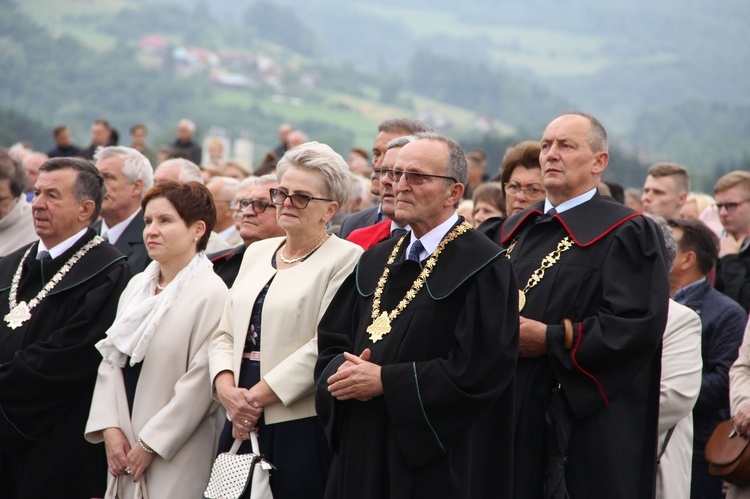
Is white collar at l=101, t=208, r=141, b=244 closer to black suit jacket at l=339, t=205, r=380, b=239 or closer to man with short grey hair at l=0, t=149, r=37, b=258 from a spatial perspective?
man with short grey hair at l=0, t=149, r=37, b=258

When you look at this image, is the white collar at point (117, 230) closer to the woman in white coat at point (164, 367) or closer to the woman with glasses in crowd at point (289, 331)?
the woman in white coat at point (164, 367)

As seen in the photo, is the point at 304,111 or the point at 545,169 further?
the point at 304,111

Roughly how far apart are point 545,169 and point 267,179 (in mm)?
1975

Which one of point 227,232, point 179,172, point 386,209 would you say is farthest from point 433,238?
point 227,232

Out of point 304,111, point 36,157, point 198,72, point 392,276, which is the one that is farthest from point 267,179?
point 198,72

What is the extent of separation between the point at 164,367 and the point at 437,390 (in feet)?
5.77

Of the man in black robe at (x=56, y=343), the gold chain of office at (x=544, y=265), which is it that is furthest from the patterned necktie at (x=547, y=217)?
the man in black robe at (x=56, y=343)

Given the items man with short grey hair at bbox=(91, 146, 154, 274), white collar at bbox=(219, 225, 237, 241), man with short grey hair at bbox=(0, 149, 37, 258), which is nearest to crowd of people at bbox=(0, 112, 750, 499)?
man with short grey hair at bbox=(91, 146, 154, 274)

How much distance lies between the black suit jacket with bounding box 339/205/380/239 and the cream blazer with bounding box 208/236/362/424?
1449 mm

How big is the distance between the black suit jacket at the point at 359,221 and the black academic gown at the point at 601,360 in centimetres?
184

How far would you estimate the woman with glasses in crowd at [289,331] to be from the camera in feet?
16.3

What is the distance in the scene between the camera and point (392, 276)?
Result: 474cm

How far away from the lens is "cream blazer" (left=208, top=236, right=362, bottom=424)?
4.96 meters

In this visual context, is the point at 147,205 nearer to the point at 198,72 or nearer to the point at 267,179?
the point at 267,179
